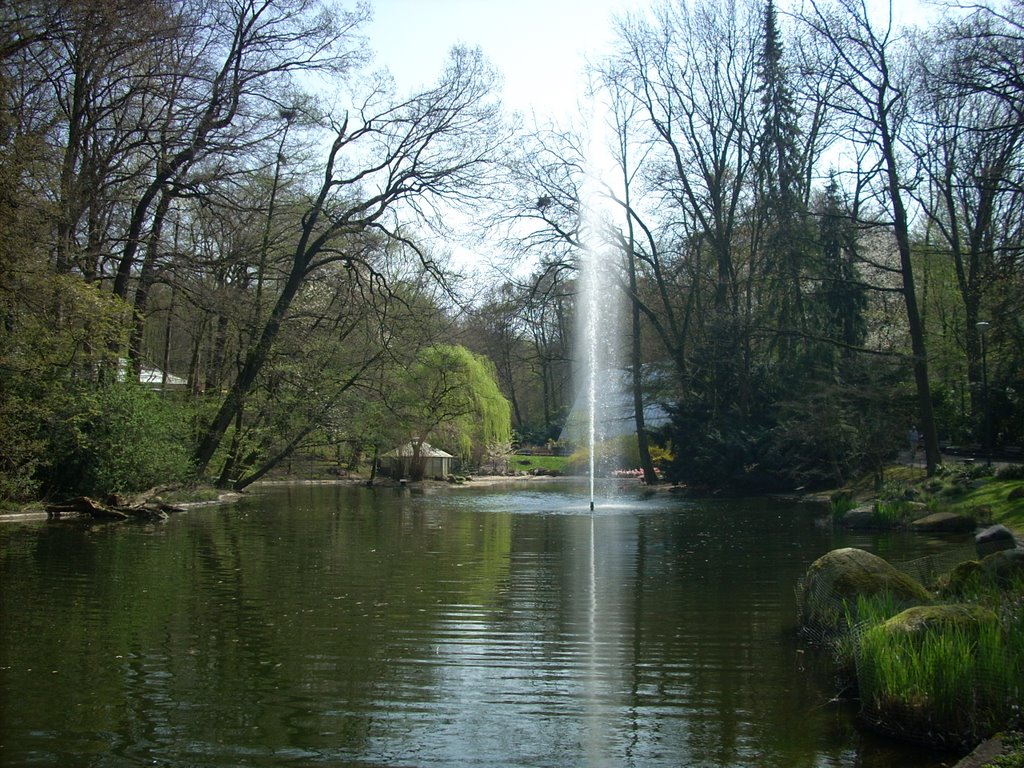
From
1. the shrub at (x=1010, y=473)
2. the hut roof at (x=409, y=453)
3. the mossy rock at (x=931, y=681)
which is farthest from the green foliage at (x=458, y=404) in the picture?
the mossy rock at (x=931, y=681)

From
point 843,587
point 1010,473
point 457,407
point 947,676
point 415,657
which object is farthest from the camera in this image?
point 457,407

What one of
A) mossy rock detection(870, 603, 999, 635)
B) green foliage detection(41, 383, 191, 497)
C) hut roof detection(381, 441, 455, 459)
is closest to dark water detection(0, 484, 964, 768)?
mossy rock detection(870, 603, 999, 635)

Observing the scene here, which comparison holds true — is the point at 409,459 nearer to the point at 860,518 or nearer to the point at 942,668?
the point at 860,518

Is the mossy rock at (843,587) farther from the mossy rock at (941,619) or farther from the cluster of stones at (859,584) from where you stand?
the mossy rock at (941,619)

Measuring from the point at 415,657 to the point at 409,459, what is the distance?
34800 millimetres

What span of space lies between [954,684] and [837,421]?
19.8m

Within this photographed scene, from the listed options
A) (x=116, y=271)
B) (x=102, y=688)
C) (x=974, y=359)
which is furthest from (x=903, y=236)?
(x=102, y=688)

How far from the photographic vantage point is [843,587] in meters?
8.98

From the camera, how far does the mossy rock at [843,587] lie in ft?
28.6

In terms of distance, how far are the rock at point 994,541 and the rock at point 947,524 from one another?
14.3ft

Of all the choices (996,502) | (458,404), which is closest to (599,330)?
(458,404)

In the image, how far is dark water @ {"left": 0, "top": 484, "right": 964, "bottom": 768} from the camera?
6.05m

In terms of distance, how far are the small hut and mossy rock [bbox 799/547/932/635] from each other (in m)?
33.1

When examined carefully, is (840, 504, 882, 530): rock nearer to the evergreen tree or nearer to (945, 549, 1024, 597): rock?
(945, 549, 1024, 597): rock
